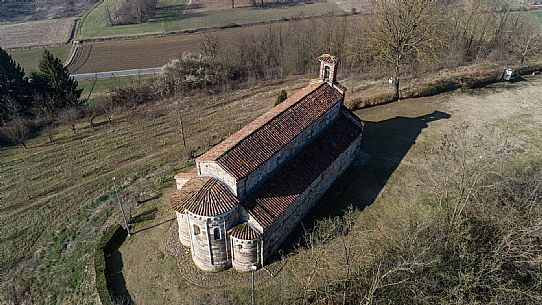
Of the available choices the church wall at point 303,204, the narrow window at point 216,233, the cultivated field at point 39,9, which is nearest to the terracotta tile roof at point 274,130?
the narrow window at point 216,233

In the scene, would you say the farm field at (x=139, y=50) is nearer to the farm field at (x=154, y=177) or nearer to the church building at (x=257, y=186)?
the farm field at (x=154, y=177)

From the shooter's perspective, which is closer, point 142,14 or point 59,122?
point 59,122

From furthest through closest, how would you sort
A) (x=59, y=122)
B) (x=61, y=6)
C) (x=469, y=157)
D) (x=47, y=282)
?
(x=61, y=6)
(x=59, y=122)
(x=469, y=157)
(x=47, y=282)

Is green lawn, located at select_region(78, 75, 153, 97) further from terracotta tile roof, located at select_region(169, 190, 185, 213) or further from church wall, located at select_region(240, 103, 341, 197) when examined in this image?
terracotta tile roof, located at select_region(169, 190, 185, 213)

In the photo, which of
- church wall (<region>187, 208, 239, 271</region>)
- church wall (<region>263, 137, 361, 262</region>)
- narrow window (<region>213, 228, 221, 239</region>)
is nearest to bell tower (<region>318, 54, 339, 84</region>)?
church wall (<region>263, 137, 361, 262</region>)

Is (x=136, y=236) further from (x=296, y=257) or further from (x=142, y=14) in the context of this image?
(x=142, y=14)

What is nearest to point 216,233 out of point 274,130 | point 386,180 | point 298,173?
point 298,173

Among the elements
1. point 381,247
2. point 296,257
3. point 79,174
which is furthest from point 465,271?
point 79,174
